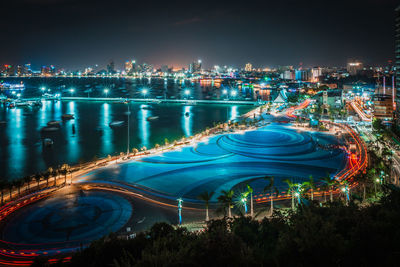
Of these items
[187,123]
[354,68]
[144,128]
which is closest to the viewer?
[144,128]

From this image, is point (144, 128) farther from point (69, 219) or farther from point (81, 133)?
point (69, 219)

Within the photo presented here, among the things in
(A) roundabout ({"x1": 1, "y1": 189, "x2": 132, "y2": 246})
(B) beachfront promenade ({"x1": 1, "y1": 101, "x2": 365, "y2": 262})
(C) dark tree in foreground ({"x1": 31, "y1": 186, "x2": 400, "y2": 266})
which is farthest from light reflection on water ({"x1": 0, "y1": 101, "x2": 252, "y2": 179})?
(C) dark tree in foreground ({"x1": 31, "y1": 186, "x2": 400, "y2": 266})

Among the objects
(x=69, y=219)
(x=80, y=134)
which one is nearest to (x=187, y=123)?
(x=80, y=134)

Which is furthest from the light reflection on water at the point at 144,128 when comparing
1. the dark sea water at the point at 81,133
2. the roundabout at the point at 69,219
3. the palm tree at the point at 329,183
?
the palm tree at the point at 329,183

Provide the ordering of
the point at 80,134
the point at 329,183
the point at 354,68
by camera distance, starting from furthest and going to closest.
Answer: the point at 354,68 < the point at 80,134 < the point at 329,183

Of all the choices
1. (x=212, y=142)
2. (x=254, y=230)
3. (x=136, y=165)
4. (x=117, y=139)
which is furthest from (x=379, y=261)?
(x=117, y=139)

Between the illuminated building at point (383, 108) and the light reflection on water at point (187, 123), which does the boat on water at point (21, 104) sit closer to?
the light reflection on water at point (187, 123)

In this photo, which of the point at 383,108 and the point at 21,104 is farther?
the point at 21,104
